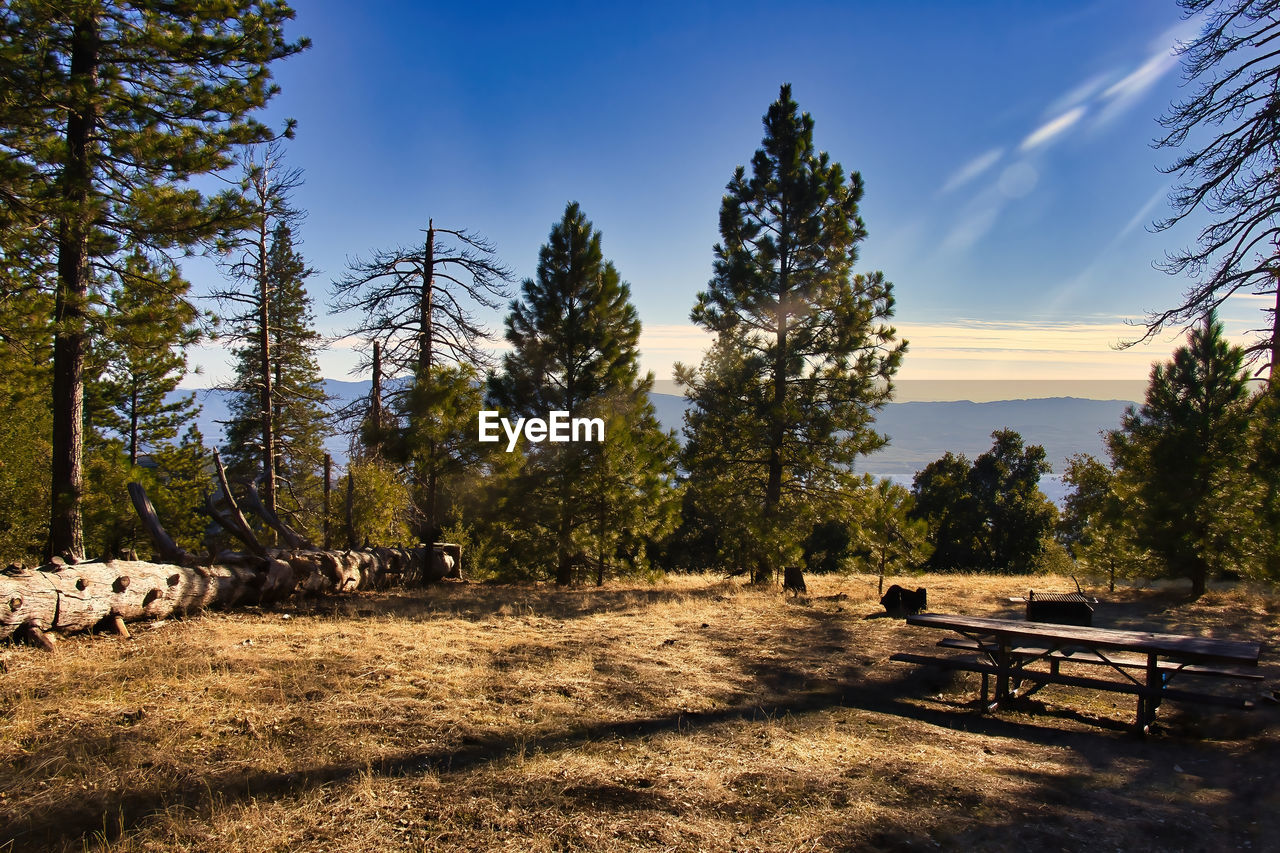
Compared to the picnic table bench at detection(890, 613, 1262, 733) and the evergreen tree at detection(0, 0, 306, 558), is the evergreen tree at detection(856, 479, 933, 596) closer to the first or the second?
the picnic table bench at detection(890, 613, 1262, 733)

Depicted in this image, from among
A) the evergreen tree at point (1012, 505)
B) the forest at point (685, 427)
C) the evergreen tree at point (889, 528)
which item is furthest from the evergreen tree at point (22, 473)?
the evergreen tree at point (1012, 505)

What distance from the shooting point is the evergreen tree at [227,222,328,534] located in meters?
22.3

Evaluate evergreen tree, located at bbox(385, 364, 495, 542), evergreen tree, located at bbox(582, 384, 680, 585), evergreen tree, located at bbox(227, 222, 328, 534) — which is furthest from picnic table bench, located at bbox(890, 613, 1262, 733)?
evergreen tree, located at bbox(227, 222, 328, 534)

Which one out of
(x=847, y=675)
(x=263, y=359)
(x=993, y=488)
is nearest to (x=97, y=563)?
(x=847, y=675)

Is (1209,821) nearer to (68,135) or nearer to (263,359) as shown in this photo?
(68,135)

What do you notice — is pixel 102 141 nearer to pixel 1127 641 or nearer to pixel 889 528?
pixel 1127 641

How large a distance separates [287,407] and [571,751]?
2413 cm

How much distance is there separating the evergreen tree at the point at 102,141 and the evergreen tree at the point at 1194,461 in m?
19.0

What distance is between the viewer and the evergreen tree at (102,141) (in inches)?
340

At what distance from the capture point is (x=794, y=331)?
17.0m

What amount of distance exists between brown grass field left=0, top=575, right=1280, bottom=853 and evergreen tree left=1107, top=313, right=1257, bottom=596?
319 inches

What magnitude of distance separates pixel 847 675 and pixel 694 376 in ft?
Answer: 34.8

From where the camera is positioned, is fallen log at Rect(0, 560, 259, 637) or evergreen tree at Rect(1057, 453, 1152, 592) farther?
evergreen tree at Rect(1057, 453, 1152, 592)
